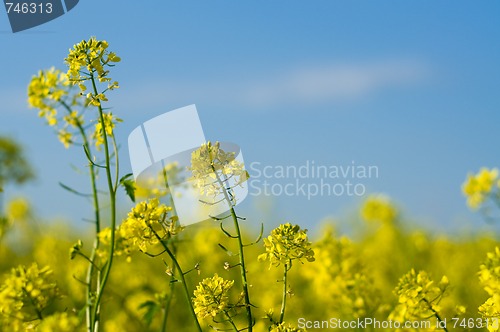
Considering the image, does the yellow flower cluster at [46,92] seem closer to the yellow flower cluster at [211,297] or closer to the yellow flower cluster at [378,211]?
the yellow flower cluster at [211,297]

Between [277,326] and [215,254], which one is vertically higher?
[215,254]

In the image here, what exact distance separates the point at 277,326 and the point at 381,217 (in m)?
5.92

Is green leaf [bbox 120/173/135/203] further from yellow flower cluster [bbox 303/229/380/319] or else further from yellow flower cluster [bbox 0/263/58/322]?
yellow flower cluster [bbox 303/229/380/319]

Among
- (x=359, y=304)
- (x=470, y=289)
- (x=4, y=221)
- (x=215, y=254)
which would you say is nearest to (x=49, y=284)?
(x=4, y=221)

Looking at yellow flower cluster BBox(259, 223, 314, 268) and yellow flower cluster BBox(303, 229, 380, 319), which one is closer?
yellow flower cluster BBox(259, 223, 314, 268)

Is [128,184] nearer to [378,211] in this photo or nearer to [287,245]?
[287,245]

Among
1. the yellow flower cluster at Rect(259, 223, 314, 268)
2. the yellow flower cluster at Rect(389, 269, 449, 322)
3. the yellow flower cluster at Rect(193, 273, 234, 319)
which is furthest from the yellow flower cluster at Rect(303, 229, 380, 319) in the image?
the yellow flower cluster at Rect(193, 273, 234, 319)

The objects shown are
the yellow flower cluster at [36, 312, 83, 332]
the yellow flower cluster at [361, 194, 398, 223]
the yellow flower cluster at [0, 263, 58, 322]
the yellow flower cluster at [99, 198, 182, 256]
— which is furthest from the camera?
the yellow flower cluster at [361, 194, 398, 223]

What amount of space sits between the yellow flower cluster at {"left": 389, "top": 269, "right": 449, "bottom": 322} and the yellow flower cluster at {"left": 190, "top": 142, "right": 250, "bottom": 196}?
3.23 feet

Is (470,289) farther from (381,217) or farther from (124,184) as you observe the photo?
(124,184)

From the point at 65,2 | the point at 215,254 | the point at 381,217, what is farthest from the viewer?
the point at 381,217

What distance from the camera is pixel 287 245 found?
2.79 metres

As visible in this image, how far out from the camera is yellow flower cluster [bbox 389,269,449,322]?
3137 millimetres

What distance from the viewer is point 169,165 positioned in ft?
13.5
